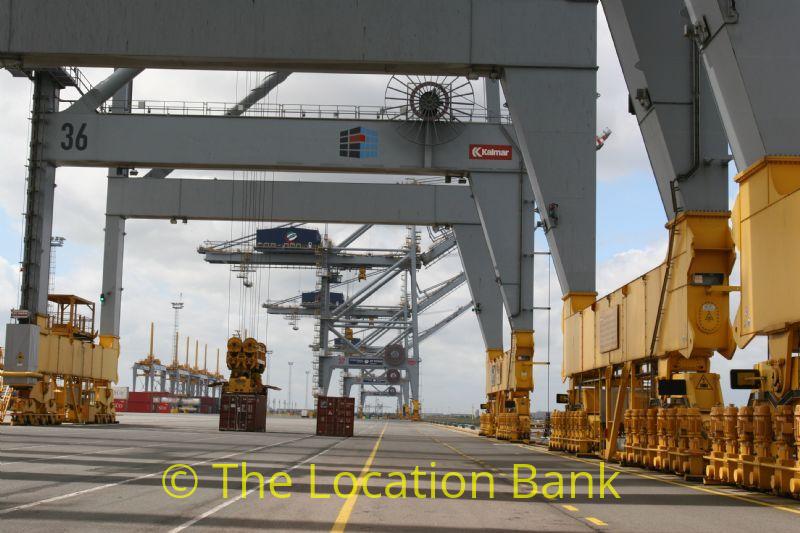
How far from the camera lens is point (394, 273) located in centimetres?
7538

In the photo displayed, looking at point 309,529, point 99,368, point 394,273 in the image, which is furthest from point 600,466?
point 394,273

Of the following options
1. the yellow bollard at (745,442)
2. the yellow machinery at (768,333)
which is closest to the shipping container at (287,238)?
the yellow machinery at (768,333)

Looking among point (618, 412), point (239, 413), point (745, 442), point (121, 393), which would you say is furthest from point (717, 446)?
point (121, 393)

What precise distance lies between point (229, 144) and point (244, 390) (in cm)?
1229

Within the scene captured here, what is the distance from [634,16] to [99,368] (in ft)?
110

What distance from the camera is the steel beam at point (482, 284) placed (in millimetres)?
45656

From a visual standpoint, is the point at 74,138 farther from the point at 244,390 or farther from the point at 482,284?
the point at 482,284

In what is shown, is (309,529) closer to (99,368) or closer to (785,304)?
(785,304)

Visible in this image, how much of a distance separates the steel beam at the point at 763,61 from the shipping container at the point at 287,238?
5638cm

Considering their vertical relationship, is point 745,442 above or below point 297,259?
below

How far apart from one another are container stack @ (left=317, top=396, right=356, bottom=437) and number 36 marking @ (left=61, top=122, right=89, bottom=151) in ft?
47.8

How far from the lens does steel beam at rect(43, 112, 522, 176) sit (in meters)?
36.8

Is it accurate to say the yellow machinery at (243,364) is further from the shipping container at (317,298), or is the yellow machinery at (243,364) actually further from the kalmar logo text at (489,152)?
the shipping container at (317,298)

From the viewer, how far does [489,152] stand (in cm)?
3794
